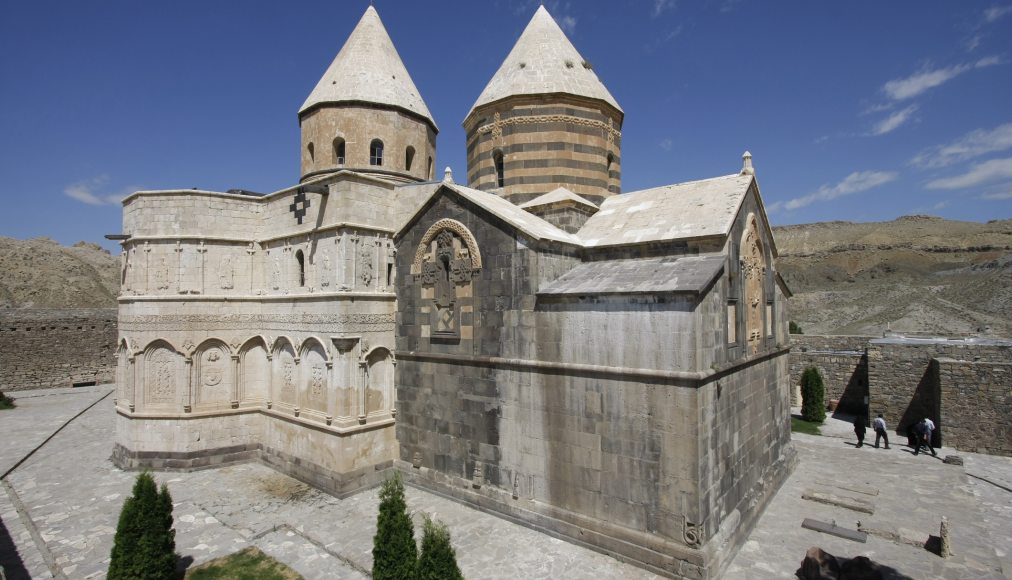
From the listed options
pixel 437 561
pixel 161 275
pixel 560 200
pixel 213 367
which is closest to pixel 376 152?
pixel 161 275

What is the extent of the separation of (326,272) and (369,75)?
7120 millimetres

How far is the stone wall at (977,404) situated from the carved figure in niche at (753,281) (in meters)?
7.79

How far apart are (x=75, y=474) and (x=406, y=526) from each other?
11085 mm

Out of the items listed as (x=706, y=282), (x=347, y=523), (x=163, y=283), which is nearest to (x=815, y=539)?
(x=706, y=282)

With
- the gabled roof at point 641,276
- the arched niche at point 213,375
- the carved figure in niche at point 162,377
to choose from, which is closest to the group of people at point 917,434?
the gabled roof at point 641,276

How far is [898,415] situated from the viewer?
16469 millimetres

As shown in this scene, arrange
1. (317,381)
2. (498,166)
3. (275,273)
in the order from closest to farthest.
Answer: (317,381), (275,273), (498,166)

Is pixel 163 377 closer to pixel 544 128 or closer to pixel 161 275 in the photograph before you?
pixel 161 275

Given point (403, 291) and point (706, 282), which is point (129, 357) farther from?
point (706, 282)

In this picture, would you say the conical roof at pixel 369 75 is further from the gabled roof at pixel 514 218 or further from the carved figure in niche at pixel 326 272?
the carved figure in niche at pixel 326 272

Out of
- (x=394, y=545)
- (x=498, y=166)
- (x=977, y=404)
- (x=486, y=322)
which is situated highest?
(x=498, y=166)

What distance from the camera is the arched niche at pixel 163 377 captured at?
42.5 feet

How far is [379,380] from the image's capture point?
11812 millimetres

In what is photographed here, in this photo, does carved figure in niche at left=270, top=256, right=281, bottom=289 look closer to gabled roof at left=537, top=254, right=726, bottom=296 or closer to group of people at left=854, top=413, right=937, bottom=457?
gabled roof at left=537, top=254, right=726, bottom=296
